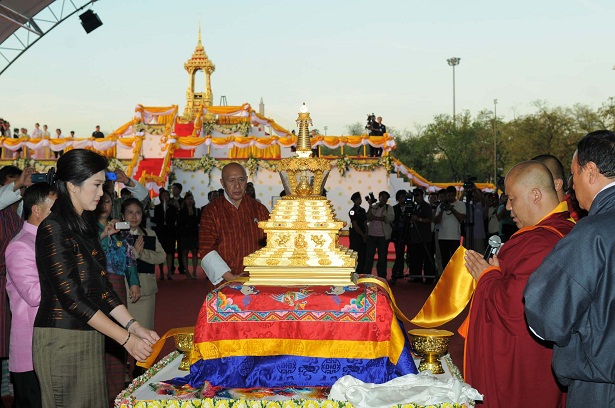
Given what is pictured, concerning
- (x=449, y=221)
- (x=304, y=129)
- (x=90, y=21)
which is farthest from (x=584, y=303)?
(x=90, y=21)

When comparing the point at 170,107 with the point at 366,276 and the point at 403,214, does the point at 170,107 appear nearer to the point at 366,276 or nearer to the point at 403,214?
the point at 403,214

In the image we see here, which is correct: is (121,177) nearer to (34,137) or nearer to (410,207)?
(410,207)

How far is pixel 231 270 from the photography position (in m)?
4.99

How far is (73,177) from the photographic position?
3055 mm

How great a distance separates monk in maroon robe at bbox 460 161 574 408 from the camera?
336 cm

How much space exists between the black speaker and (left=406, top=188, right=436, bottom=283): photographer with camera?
956 centimetres

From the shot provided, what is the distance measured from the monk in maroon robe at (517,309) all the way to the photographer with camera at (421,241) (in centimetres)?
916

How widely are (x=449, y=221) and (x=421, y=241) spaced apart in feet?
2.64

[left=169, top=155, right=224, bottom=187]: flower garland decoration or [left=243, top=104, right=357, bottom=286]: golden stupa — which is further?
[left=169, top=155, right=224, bottom=187]: flower garland decoration

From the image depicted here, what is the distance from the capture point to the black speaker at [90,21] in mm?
17359

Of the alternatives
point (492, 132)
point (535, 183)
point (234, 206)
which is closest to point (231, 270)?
point (234, 206)

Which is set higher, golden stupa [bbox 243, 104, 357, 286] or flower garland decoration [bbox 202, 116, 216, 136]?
flower garland decoration [bbox 202, 116, 216, 136]

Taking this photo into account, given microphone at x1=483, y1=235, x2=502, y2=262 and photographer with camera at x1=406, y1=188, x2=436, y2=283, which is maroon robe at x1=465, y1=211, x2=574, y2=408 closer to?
microphone at x1=483, y1=235, x2=502, y2=262

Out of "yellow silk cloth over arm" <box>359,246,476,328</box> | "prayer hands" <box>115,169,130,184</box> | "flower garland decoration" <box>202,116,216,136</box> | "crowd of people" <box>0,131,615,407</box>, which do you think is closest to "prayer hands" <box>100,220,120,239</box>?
"crowd of people" <box>0,131,615,407</box>
